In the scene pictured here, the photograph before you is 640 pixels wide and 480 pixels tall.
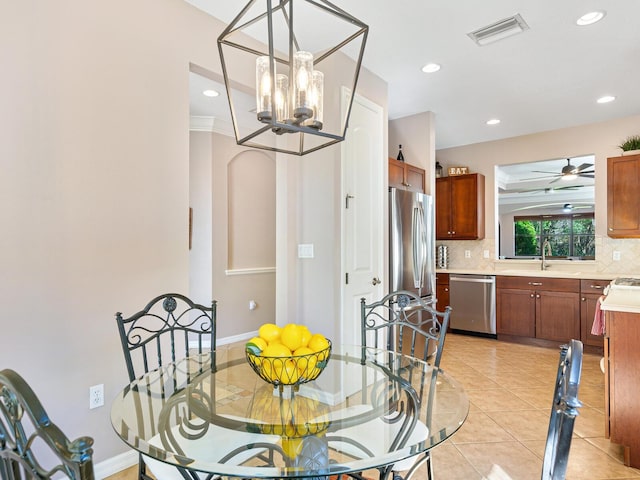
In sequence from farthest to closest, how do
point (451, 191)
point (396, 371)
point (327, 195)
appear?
point (451, 191), point (327, 195), point (396, 371)

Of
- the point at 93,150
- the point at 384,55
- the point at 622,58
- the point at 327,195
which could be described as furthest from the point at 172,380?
the point at 622,58

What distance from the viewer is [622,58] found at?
313cm

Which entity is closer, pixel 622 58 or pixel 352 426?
pixel 352 426

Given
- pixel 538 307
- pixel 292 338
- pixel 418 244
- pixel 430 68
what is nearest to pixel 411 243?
Result: pixel 418 244

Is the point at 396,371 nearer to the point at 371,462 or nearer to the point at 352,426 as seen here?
the point at 352,426

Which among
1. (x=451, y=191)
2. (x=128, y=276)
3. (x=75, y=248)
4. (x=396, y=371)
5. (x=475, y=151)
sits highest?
(x=475, y=151)

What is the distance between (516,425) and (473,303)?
2600 millimetres

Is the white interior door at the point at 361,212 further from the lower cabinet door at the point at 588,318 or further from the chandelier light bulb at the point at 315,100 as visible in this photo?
the lower cabinet door at the point at 588,318

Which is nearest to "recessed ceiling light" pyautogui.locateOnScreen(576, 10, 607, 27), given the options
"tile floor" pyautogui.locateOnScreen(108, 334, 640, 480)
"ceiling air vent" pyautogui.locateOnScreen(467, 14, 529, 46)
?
"ceiling air vent" pyautogui.locateOnScreen(467, 14, 529, 46)

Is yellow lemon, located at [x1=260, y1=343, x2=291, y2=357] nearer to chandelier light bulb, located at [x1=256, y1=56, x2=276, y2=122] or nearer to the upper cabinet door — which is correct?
chandelier light bulb, located at [x1=256, y1=56, x2=276, y2=122]

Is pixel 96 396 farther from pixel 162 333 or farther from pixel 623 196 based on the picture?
pixel 623 196

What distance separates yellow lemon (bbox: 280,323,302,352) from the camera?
1.36 m

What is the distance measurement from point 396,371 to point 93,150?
6.06ft

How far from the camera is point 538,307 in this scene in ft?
15.5
